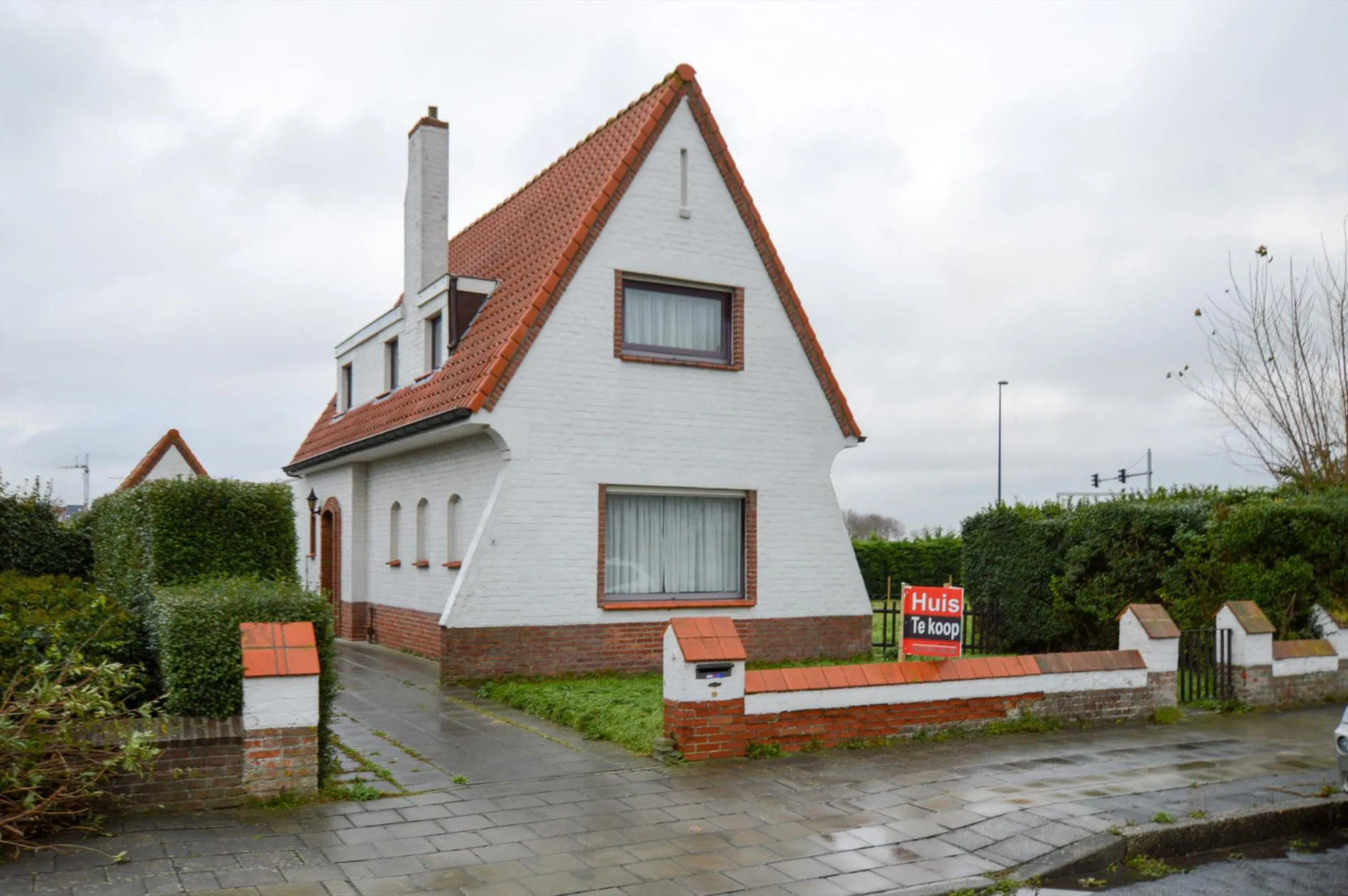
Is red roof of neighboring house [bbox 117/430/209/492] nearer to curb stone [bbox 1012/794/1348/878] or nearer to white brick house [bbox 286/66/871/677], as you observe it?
white brick house [bbox 286/66/871/677]

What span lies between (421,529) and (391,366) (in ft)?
13.5

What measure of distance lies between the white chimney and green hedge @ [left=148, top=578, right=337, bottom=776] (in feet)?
37.0

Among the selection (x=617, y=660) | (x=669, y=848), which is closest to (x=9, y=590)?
(x=669, y=848)

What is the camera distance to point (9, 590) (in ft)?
31.4

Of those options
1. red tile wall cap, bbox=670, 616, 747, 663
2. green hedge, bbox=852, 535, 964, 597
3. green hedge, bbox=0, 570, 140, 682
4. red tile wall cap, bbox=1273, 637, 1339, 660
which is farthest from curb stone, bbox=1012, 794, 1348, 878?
green hedge, bbox=852, 535, 964, 597

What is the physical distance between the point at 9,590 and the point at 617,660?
320 inches

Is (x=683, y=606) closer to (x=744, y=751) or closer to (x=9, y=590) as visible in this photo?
(x=744, y=751)

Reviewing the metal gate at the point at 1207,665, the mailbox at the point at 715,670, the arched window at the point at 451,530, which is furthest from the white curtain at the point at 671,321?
the metal gate at the point at 1207,665

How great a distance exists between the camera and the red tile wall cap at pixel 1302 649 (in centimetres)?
1381

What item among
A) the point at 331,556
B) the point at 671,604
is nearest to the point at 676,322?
the point at 671,604

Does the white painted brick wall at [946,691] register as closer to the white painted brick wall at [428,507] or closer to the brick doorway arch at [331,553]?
the white painted brick wall at [428,507]

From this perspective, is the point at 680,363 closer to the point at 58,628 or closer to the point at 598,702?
the point at 598,702

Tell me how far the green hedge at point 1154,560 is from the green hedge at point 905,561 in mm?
10814

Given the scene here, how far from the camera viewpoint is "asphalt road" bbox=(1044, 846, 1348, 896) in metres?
6.79
